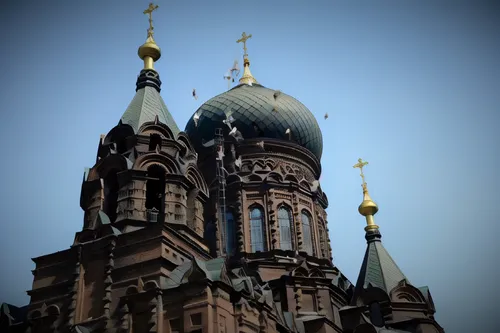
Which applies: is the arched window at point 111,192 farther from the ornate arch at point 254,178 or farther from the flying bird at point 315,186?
the flying bird at point 315,186

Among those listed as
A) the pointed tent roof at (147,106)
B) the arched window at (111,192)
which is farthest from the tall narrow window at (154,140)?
the arched window at (111,192)

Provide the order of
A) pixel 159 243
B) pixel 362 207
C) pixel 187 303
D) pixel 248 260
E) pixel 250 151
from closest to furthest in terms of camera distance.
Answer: pixel 187 303 < pixel 159 243 < pixel 248 260 < pixel 250 151 < pixel 362 207

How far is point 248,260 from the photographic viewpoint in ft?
69.8

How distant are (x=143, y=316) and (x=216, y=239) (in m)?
7.43

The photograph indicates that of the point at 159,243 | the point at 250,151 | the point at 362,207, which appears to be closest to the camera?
the point at 159,243

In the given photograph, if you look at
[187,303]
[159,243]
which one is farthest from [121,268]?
[187,303]

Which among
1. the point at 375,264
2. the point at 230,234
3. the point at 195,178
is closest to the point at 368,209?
the point at 375,264

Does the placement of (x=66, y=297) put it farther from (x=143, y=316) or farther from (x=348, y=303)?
(x=348, y=303)

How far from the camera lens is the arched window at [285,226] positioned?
22.0 metres

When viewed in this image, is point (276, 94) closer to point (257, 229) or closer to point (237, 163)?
point (237, 163)

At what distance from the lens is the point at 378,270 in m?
22.9

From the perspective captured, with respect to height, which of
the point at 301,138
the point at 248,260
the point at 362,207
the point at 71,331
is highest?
the point at 301,138

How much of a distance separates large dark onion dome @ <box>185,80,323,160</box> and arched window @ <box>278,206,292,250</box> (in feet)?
9.31

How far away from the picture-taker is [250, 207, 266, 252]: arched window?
2191 centimetres
